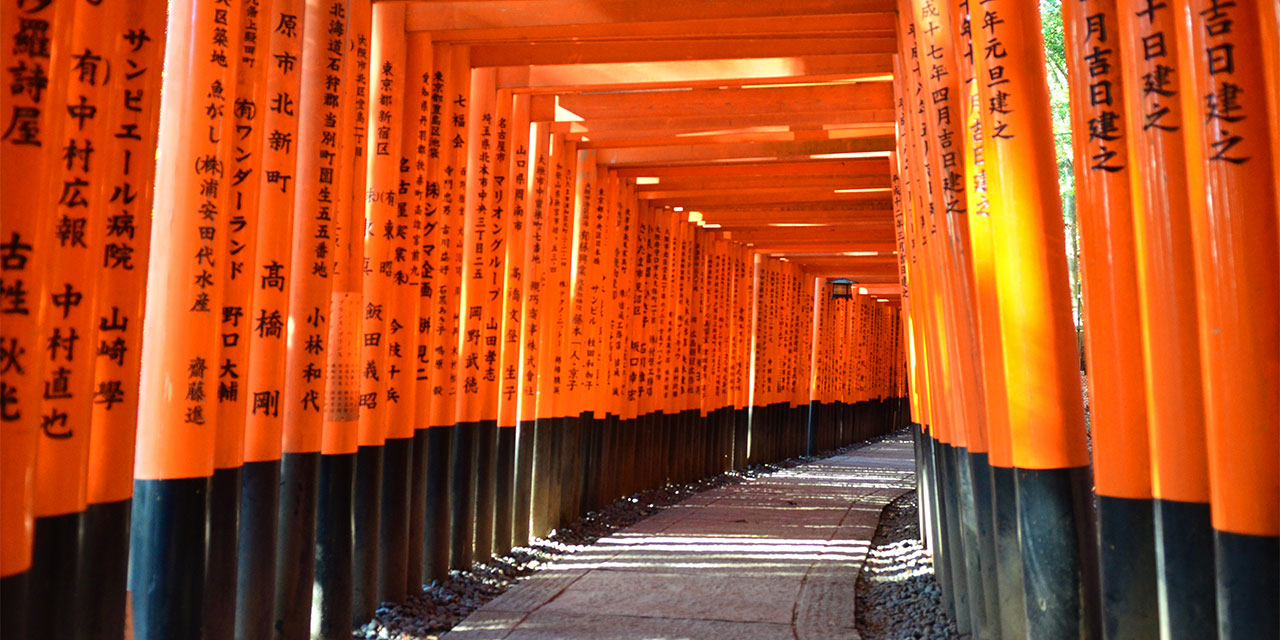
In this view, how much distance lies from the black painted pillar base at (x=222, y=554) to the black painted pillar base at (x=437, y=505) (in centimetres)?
231

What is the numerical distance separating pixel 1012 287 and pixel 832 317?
17660mm

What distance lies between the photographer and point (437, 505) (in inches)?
250

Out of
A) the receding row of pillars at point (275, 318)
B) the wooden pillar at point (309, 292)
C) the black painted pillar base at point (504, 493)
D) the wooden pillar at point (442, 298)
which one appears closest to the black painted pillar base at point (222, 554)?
the receding row of pillars at point (275, 318)

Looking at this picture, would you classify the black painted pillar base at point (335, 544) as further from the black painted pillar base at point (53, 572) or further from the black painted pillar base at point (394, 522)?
the black painted pillar base at point (53, 572)

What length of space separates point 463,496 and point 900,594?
109 inches

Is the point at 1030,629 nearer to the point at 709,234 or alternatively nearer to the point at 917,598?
the point at 917,598

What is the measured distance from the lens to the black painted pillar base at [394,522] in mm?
5691

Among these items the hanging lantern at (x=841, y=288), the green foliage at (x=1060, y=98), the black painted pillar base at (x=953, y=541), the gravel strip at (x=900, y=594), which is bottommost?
the gravel strip at (x=900, y=594)

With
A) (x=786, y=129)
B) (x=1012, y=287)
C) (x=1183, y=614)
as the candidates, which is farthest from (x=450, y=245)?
(x=1183, y=614)

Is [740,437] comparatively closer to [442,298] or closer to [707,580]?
[707,580]

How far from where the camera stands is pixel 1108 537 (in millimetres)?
2795

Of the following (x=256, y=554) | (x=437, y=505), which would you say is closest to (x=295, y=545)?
(x=256, y=554)

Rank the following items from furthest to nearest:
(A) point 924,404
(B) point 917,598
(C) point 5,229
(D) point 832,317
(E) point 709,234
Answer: (D) point 832,317, (E) point 709,234, (A) point 924,404, (B) point 917,598, (C) point 5,229

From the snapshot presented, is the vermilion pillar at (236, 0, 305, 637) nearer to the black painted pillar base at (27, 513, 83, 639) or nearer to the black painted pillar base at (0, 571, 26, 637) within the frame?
the black painted pillar base at (27, 513, 83, 639)
